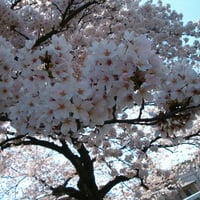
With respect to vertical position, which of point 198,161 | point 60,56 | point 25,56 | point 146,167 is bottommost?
point 60,56

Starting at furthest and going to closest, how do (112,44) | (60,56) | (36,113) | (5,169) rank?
(5,169) < (60,56) < (36,113) < (112,44)

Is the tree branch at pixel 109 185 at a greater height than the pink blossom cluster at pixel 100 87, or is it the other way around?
the tree branch at pixel 109 185

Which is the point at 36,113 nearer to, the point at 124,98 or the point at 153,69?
the point at 124,98

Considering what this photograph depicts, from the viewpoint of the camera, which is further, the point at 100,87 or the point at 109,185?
the point at 109,185

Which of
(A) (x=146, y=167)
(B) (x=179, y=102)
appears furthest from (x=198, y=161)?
(B) (x=179, y=102)

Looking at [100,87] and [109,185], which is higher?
[109,185]

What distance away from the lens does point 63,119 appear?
271cm

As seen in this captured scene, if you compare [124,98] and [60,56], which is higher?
[60,56]

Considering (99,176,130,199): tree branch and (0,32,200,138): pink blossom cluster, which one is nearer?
(0,32,200,138): pink blossom cluster

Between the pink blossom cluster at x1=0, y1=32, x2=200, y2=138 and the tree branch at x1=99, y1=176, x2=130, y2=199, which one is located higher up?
the tree branch at x1=99, y1=176, x2=130, y2=199

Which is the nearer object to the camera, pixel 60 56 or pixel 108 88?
pixel 108 88

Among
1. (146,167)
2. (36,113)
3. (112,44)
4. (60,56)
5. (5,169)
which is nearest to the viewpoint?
(112,44)

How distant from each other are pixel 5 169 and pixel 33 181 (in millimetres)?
1316

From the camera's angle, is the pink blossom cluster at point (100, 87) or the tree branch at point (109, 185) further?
the tree branch at point (109, 185)
